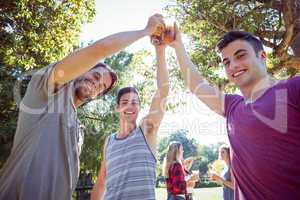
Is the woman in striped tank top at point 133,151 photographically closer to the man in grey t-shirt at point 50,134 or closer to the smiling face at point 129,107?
the smiling face at point 129,107

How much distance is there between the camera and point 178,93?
10.8 m

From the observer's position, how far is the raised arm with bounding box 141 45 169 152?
3463 millimetres

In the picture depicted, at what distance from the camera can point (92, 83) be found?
271cm

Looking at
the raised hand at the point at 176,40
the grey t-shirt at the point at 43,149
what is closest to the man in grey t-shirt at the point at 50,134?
the grey t-shirt at the point at 43,149

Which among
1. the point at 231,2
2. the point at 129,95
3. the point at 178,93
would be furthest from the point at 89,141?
the point at 129,95

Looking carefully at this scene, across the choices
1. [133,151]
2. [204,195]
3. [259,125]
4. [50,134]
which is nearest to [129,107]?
[133,151]

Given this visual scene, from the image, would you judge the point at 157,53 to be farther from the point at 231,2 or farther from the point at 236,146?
the point at 231,2

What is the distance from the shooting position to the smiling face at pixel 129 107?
3.70m

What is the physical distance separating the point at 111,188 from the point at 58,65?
1.55 meters

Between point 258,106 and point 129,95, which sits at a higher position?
point 129,95

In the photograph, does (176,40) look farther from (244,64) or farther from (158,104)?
(244,64)

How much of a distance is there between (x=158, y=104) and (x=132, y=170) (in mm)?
751

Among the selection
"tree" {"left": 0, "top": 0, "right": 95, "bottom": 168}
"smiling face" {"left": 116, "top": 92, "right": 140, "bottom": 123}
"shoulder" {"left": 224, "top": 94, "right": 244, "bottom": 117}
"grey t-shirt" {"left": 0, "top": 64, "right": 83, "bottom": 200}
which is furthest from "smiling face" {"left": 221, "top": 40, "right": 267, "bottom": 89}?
"tree" {"left": 0, "top": 0, "right": 95, "bottom": 168}

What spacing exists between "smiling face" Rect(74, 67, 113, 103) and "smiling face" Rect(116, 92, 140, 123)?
672mm
